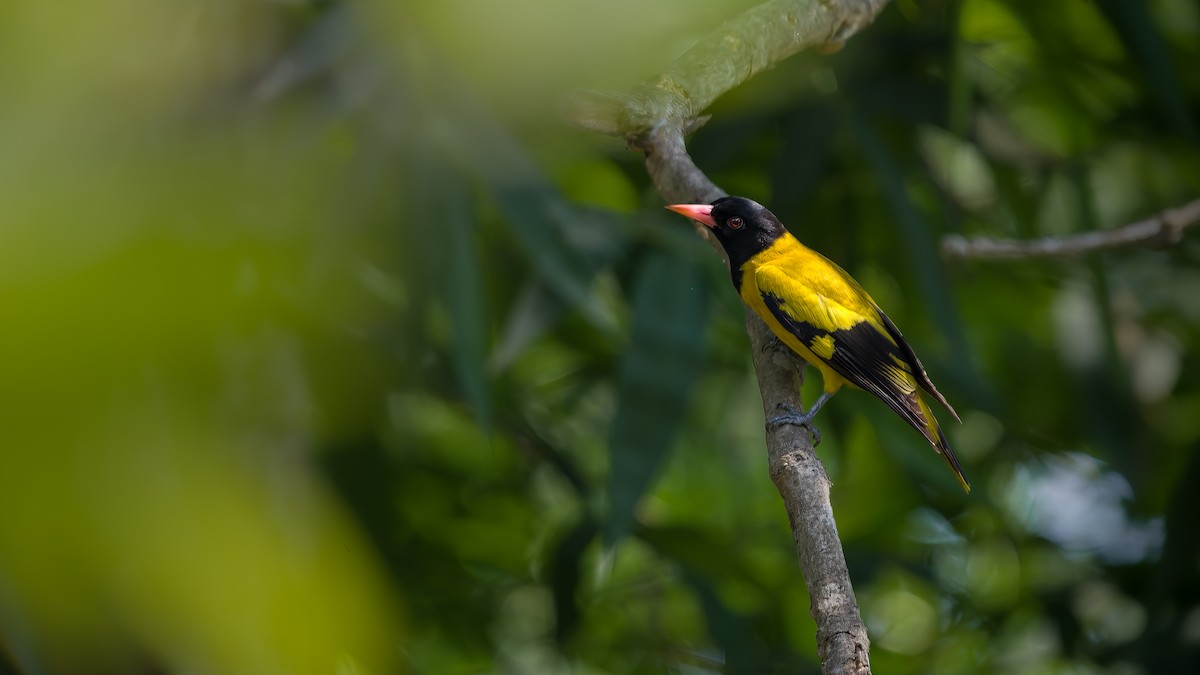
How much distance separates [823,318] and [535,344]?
Result: 5.10ft

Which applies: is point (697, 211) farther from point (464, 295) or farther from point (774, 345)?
point (464, 295)

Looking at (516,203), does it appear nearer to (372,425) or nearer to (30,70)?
(372,425)

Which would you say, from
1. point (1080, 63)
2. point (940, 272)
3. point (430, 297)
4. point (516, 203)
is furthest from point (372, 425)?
point (1080, 63)

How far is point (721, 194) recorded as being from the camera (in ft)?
7.06

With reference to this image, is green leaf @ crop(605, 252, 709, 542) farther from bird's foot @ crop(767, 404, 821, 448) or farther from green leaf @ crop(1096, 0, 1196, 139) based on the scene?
green leaf @ crop(1096, 0, 1196, 139)

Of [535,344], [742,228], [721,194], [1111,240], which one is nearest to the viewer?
[721,194]

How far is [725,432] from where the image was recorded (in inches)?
175

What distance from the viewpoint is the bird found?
2418 millimetres

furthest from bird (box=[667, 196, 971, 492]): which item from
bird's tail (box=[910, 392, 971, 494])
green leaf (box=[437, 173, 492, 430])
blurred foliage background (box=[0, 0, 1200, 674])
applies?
green leaf (box=[437, 173, 492, 430])

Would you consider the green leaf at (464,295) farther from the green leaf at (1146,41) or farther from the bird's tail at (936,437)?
the green leaf at (1146,41)

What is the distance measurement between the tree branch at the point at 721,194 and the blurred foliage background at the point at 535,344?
0.10 meters

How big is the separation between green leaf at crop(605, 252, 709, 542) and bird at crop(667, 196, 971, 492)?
1.03ft

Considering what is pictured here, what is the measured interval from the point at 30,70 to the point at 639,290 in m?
2.24

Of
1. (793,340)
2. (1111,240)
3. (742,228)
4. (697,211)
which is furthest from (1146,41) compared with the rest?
(697,211)
